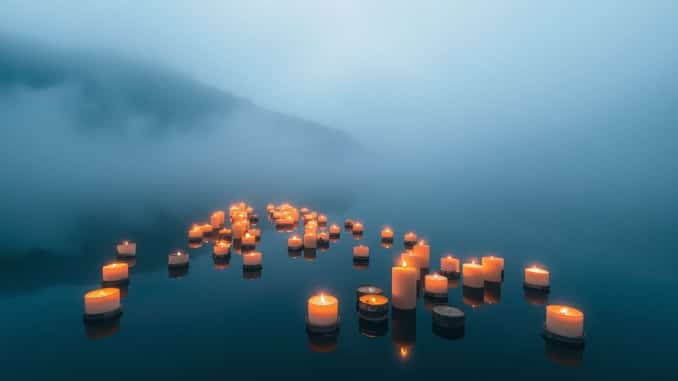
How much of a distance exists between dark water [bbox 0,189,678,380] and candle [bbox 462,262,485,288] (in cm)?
18

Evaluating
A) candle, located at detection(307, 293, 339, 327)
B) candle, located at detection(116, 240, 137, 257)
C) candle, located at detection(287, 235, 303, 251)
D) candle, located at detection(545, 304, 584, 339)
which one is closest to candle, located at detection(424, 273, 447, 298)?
candle, located at detection(545, 304, 584, 339)

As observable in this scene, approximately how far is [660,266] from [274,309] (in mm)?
5547

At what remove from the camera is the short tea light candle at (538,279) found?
4477 millimetres

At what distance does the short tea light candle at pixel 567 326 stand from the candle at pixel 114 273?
183 inches

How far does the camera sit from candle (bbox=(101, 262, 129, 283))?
450cm

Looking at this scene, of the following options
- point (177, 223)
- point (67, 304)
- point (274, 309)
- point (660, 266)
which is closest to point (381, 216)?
point (177, 223)

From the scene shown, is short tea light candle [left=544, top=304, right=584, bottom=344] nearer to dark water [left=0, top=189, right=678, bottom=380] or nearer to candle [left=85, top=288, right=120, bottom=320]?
dark water [left=0, top=189, right=678, bottom=380]

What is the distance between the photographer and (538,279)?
451 cm

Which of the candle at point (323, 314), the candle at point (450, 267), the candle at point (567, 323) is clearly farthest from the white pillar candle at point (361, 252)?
the candle at point (567, 323)

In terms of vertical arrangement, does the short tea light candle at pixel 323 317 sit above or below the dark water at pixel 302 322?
above

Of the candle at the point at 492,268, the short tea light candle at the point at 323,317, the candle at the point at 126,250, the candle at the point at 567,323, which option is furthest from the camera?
the candle at the point at 126,250

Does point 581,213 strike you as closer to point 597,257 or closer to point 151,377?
point 597,257

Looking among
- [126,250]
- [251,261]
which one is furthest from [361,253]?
[126,250]

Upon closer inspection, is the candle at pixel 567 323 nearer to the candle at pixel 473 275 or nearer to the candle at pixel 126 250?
the candle at pixel 473 275
